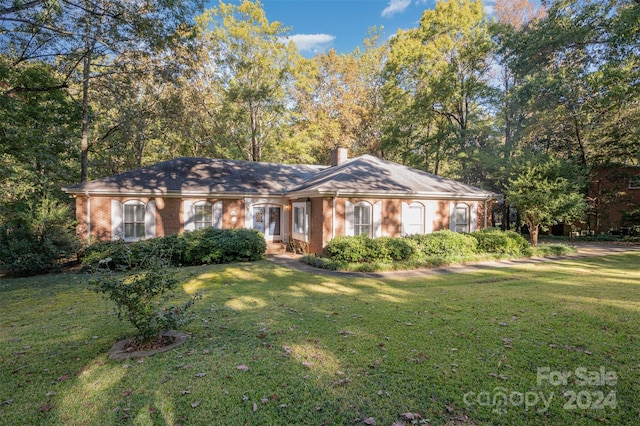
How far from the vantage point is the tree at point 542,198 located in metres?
15.0


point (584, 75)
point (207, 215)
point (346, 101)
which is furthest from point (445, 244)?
point (346, 101)

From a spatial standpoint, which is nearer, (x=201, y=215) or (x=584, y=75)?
(x=201, y=215)

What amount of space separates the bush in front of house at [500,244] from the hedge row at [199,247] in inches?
366

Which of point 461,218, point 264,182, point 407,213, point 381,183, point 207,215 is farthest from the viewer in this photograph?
point 264,182

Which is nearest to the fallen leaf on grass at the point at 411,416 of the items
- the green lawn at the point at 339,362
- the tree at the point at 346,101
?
the green lawn at the point at 339,362

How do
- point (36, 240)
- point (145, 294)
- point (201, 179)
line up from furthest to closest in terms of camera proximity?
point (201, 179), point (36, 240), point (145, 294)

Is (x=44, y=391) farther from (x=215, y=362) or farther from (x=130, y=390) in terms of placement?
(x=215, y=362)

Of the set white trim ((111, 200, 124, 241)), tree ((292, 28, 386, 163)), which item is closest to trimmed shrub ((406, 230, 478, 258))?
white trim ((111, 200, 124, 241))

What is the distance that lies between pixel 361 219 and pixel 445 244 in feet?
11.5

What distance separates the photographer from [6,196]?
44.6 feet

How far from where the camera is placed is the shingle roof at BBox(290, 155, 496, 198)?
42.7 feet

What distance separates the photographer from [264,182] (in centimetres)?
1752

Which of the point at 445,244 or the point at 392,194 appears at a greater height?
the point at 392,194

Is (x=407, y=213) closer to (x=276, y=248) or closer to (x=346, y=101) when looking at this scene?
(x=276, y=248)
